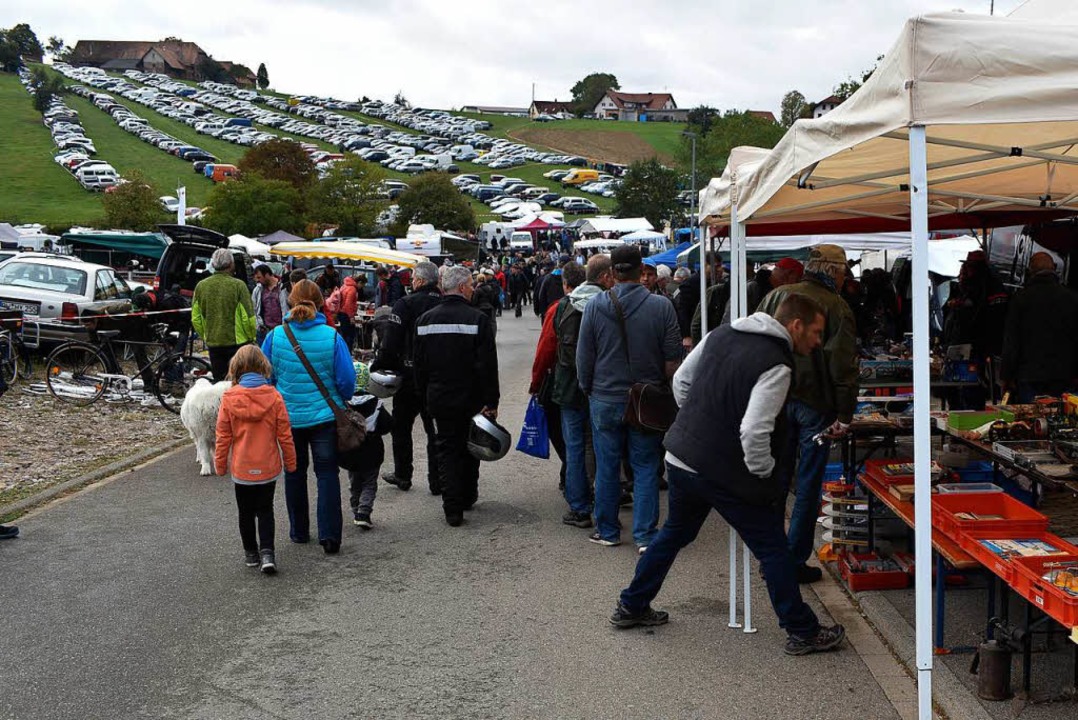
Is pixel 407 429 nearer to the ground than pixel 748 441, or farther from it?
nearer to the ground

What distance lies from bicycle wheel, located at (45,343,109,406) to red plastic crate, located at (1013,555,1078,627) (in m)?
12.6

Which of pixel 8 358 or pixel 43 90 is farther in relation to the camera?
pixel 43 90

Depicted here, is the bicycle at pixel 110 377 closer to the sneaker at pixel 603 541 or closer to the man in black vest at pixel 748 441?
the sneaker at pixel 603 541

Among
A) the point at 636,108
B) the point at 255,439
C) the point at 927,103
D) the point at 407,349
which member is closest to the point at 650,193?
the point at 407,349

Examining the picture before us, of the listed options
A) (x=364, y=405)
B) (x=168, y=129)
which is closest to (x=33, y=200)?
(x=168, y=129)

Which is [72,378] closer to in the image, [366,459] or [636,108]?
[366,459]

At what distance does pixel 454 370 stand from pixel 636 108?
548 feet

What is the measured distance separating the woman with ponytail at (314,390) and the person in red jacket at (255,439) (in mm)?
336

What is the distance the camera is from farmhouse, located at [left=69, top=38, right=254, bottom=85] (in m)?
186

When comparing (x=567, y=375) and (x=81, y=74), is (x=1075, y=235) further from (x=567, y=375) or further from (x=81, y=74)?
(x=81, y=74)

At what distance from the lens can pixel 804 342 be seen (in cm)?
501

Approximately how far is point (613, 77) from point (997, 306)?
595 ft

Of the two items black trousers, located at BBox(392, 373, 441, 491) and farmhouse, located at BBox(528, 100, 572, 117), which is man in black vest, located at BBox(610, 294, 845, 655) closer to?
black trousers, located at BBox(392, 373, 441, 491)

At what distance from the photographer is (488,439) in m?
7.96
